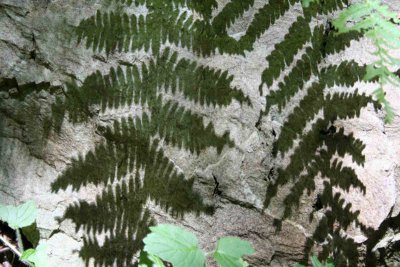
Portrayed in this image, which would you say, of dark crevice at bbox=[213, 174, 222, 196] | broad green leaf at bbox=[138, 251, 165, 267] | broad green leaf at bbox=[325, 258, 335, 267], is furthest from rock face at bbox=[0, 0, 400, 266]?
broad green leaf at bbox=[138, 251, 165, 267]

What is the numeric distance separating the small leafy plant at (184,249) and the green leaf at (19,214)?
0.89 m

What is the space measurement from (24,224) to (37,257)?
0.75 ft

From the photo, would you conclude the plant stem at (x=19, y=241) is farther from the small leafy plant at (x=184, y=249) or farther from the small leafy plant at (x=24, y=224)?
the small leafy plant at (x=184, y=249)

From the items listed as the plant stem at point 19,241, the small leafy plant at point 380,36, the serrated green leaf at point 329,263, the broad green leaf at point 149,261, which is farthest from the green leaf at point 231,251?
the plant stem at point 19,241

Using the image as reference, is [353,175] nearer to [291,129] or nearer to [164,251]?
[291,129]

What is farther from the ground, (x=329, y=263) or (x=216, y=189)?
(x=216, y=189)

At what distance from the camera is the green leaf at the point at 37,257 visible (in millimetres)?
2632

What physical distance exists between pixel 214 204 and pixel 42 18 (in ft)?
5.54

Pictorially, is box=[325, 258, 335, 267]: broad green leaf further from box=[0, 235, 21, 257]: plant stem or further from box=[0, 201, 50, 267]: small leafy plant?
box=[0, 235, 21, 257]: plant stem

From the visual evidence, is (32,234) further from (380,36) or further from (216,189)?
(380,36)

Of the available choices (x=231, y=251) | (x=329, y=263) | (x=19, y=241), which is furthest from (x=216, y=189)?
(x=19, y=241)

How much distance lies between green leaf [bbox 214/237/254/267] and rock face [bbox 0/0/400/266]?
0.56m

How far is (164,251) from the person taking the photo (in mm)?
2182

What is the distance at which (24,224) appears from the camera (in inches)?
103
